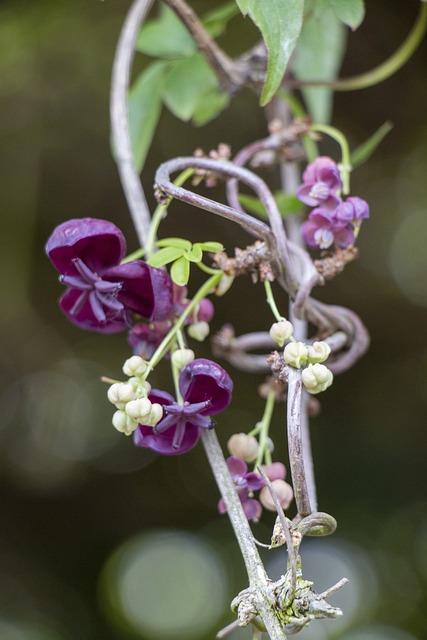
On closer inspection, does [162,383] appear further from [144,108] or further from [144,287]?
[144,287]

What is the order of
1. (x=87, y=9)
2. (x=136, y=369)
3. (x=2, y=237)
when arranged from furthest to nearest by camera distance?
(x=2, y=237) < (x=87, y=9) < (x=136, y=369)

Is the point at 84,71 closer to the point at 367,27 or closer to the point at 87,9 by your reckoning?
the point at 87,9

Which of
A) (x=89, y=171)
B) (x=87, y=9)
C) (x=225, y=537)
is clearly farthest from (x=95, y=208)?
(x=225, y=537)

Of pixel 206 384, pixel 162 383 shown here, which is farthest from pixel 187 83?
pixel 162 383

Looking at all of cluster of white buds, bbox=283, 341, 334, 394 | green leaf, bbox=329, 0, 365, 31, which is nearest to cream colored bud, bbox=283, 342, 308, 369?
cluster of white buds, bbox=283, 341, 334, 394

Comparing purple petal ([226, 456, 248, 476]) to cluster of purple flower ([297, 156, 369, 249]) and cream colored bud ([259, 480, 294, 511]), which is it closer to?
cream colored bud ([259, 480, 294, 511])
